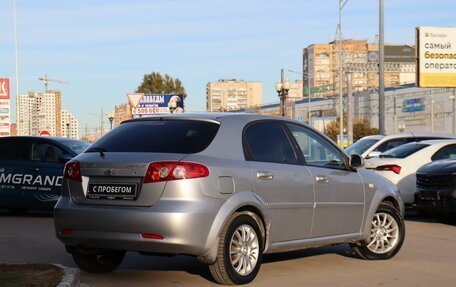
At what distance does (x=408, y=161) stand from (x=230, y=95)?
15512cm

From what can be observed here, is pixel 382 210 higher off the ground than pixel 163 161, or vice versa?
pixel 163 161

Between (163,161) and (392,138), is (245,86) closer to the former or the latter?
(392,138)

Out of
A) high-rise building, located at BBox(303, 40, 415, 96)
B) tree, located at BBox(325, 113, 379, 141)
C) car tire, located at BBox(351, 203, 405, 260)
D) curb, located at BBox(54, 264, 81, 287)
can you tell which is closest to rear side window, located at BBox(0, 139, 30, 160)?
curb, located at BBox(54, 264, 81, 287)

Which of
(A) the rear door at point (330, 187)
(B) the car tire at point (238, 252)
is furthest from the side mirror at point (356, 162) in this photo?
(B) the car tire at point (238, 252)

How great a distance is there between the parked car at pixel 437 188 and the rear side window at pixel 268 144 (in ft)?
17.8

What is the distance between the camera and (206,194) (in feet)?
22.0

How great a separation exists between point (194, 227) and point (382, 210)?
3.44 metres

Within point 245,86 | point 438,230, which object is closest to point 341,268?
point 438,230

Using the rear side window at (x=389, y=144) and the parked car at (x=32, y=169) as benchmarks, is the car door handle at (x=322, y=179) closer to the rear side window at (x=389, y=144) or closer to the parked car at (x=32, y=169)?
the parked car at (x=32, y=169)

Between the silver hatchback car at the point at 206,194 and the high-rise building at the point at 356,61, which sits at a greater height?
the high-rise building at the point at 356,61

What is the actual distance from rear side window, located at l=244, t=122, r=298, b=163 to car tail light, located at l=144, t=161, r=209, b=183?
816 mm

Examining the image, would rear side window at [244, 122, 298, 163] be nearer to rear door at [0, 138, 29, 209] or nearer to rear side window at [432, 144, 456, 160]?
rear door at [0, 138, 29, 209]

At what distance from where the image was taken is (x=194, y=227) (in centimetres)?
657

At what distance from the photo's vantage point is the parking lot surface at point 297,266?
7.46m
